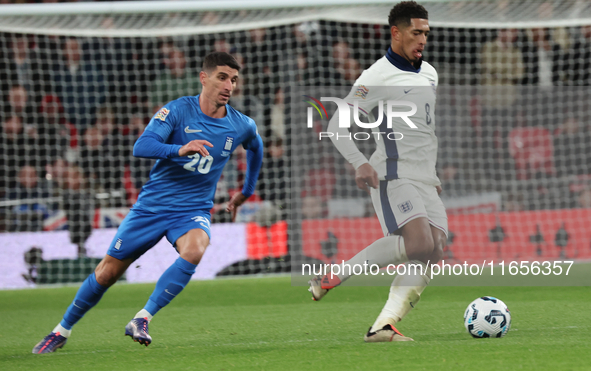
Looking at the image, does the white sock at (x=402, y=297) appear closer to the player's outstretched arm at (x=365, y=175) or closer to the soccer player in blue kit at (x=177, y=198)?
the player's outstretched arm at (x=365, y=175)

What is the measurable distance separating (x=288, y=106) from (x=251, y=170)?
546 centimetres

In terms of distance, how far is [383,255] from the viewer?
4.36 metres

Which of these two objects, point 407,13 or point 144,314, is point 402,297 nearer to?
point 144,314

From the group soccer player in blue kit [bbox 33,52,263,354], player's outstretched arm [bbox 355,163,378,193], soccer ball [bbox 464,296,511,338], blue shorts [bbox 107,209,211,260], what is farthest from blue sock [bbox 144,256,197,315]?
soccer ball [bbox 464,296,511,338]

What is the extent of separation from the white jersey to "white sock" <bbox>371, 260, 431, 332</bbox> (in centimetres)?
60

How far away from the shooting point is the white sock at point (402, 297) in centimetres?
413

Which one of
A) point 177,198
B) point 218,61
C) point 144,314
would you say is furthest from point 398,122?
point 144,314

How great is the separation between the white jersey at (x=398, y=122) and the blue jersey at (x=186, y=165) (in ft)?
2.47

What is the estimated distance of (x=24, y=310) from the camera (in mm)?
6930

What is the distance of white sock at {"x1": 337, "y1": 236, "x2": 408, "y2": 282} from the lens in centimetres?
429

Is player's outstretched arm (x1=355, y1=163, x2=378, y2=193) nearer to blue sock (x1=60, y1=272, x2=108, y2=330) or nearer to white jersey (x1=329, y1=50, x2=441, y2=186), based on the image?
white jersey (x1=329, y1=50, x2=441, y2=186)

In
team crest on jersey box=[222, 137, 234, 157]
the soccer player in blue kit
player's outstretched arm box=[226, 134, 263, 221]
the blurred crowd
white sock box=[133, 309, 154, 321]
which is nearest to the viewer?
white sock box=[133, 309, 154, 321]

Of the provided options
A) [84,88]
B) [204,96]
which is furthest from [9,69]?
[204,96]

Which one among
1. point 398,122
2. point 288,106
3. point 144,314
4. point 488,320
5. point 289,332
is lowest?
point 289,332
